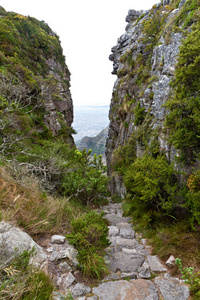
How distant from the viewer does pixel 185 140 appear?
3.87 metres

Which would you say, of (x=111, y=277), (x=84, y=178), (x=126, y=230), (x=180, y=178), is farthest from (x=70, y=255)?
(x=84, y=178)

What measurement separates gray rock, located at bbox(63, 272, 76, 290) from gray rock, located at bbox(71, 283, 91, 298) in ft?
0.28

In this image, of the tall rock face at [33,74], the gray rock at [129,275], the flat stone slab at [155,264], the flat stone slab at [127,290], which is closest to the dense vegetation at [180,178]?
the flat stone slab at [155,264]

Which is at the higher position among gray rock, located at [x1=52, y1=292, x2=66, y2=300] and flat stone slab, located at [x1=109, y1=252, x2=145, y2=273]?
gray rock, located at [x1=52, y1=292, x2=66, y2=300]

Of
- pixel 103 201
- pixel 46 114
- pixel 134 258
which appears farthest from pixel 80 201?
pixel 46 114

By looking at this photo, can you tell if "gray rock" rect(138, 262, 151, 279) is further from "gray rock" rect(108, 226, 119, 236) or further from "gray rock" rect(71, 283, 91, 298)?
"gray rock" rect(108, 226, 119, 236)

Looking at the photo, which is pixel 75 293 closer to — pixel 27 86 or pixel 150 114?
pixel 150 114

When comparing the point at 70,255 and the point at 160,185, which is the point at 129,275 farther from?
the point at 160,185

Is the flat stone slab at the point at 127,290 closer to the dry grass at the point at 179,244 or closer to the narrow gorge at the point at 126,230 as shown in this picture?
the narrow gorge at the point at 126,230

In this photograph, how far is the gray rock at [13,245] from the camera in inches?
85.3

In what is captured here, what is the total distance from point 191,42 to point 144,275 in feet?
17.0

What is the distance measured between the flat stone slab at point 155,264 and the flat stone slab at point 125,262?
0.16 m

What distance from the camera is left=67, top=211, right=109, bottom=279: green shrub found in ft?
8.74

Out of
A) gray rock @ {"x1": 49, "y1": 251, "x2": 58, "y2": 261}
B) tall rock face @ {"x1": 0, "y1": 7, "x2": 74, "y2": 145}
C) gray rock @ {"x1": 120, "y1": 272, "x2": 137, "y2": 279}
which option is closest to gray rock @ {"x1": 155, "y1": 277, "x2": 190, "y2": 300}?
gray rock @ {"x1": 120, "y1": 272, "x2": 137, "y2": 279}
